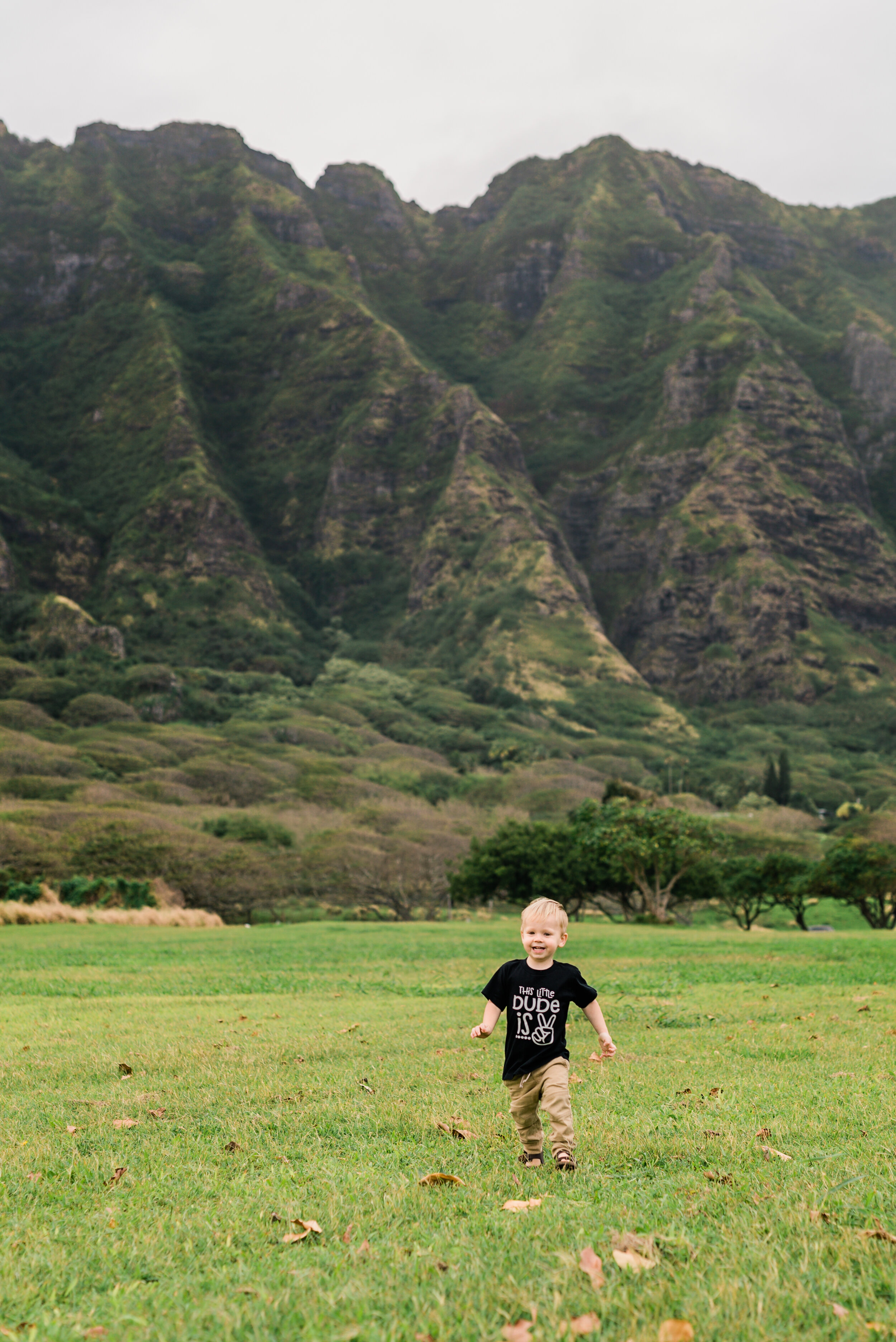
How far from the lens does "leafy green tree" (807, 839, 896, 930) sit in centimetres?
3850

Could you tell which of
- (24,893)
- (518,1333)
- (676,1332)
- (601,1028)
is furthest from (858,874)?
(518,1333)

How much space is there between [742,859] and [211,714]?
112018 mm

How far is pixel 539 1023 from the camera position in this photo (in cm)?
600

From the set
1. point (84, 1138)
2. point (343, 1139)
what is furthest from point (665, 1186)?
point (84, 1138)

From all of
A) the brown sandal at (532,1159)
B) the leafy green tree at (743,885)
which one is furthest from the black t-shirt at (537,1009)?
the leafy green tree at (743,885)

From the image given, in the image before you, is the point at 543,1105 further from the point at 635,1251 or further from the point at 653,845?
the point at 653,845

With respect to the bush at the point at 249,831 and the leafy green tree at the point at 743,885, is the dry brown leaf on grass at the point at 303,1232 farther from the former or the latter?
the bush at the point at 249,831

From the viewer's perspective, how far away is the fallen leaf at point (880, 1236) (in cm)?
423

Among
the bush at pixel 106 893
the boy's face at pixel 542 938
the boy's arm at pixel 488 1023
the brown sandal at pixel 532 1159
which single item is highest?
the boy's face at pixel 542 938

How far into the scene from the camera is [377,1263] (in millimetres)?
4086

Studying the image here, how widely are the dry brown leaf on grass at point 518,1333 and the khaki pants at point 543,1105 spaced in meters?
2.23

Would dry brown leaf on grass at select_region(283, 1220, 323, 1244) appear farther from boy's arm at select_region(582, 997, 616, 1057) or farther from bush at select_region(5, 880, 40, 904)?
bush at select_region(5, 880, 40, 904)

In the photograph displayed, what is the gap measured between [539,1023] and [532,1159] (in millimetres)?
770

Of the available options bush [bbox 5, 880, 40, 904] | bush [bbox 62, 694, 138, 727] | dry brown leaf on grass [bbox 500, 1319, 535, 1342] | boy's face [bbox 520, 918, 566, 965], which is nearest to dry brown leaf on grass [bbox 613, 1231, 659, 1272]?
dry brown leaf on grass [bbox 500, 1319, 535, 1342]
